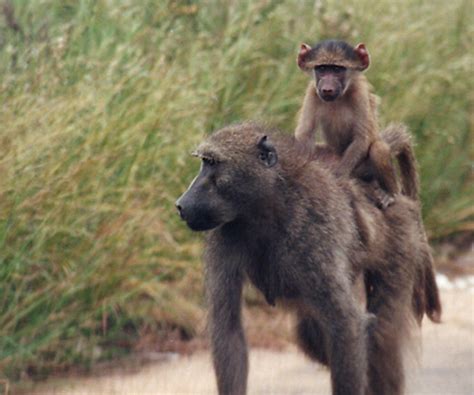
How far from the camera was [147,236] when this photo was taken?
6406 mm

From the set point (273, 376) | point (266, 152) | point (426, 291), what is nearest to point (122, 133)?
point (273, 376)

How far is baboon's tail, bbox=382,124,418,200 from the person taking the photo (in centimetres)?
522

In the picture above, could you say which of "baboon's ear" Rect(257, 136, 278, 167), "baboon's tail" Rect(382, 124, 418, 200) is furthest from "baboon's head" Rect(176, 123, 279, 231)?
"baboon's tail" Rect(382, 124, 418, 200)

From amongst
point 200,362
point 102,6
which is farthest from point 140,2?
point 200,362

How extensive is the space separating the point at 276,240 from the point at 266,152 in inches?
12.6

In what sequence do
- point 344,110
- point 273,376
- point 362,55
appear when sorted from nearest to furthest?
point 344,110, point 362,55, point 273,376

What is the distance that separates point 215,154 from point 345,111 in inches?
42.6

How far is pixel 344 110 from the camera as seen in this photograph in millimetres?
5238

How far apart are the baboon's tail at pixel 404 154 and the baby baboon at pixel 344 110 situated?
3.2 inches

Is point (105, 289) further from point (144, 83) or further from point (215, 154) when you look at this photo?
point (215, 154)

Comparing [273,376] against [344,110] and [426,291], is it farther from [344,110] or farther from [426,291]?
[344,110]

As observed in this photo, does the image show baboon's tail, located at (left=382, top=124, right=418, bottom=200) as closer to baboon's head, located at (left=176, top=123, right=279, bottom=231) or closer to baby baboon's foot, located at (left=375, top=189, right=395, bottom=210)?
baby baboon's foot, located at (left=375, top=189, right=395, bottom=210)

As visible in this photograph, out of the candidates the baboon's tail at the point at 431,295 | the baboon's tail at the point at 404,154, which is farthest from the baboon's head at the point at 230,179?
the baboon's tail at the point at 431,295

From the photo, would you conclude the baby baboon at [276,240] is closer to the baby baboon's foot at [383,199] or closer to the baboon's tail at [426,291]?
the baby baboon's foot at [383,199]
